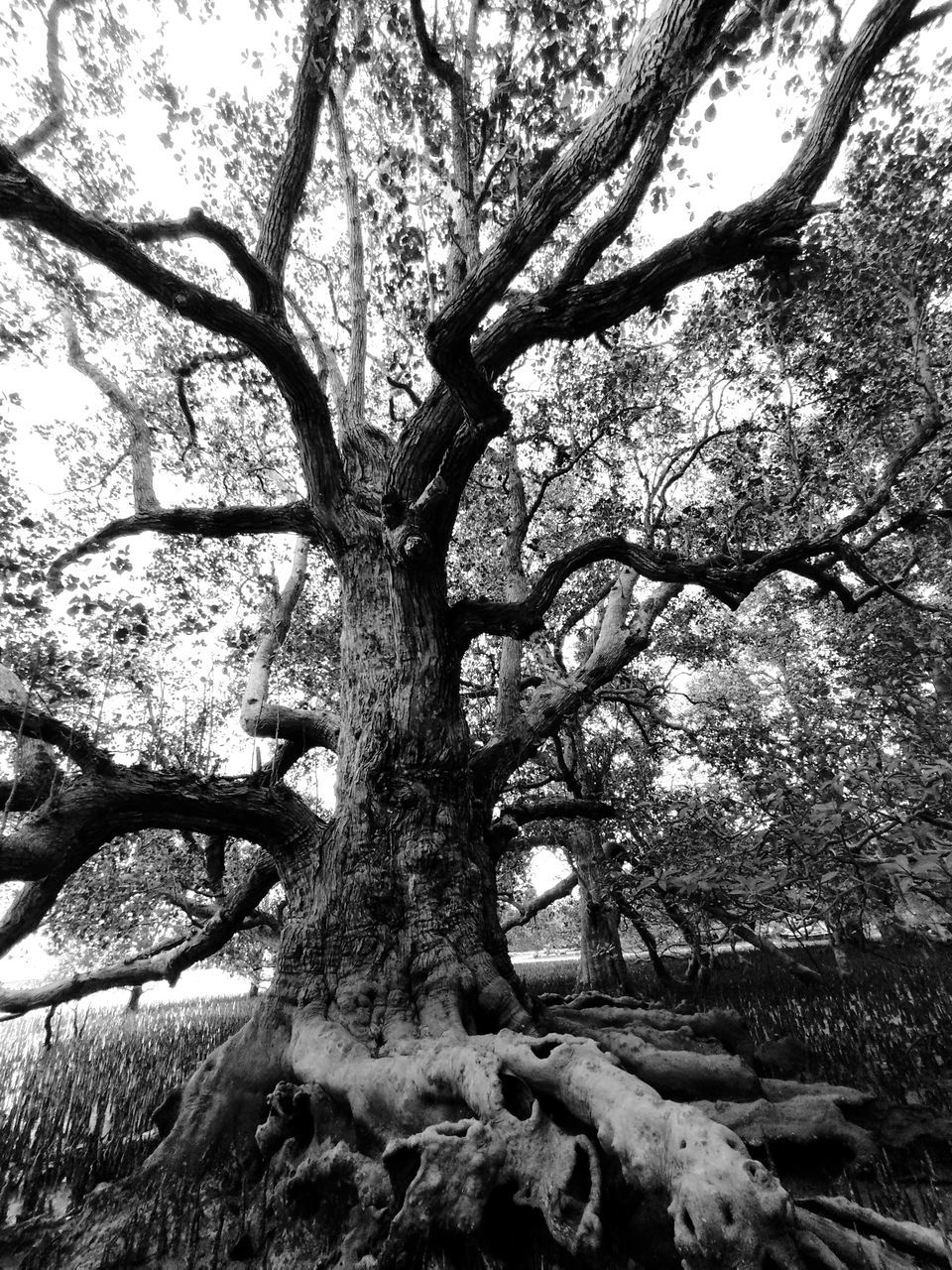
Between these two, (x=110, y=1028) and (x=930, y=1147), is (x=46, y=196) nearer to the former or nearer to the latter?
(x=930, y=1147)

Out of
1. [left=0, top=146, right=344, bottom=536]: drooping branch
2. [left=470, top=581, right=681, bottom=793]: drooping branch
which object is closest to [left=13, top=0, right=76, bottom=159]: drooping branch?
[left=0, top=146, right=344, bottom=536]: drooping branch

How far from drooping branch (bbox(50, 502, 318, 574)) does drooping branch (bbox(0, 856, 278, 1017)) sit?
334cm

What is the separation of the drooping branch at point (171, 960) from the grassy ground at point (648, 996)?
3.31 ft

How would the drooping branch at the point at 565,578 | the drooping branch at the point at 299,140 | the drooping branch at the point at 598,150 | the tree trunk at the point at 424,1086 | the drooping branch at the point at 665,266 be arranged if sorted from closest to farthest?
1. the tree trunk at the point at 424,1086
2. the drooping branch at the point at 598,150
3. the drooping branch at the point at 665,266
4. the drooping branch at the point at 299,140
5. the drooping branch at the point at 565,578

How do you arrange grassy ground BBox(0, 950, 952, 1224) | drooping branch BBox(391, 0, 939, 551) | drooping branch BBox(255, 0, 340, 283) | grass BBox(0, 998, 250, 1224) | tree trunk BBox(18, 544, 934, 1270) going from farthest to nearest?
drooping branch BBox(255, 0, 340, 283)
grass BBox(0, 998, 250, 1224)
grassy ground BBox(0, 950, 952, 1224)
drooping branch BBox(391, 0, 939, 551)
tree trunk BBox(18, 544, 934, 1270)

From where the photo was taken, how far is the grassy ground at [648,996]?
12.3 feet

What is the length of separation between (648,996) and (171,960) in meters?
7.58

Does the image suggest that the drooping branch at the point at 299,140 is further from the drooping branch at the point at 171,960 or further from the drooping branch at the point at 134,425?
the drooping branch at the point at 171,960

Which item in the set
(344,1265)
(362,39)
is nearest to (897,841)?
(344,1265)

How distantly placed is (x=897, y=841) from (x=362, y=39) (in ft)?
22.5

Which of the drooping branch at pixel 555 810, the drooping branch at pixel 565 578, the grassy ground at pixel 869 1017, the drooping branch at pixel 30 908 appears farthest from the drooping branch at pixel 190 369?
the grassy ground at pixel 869 1017

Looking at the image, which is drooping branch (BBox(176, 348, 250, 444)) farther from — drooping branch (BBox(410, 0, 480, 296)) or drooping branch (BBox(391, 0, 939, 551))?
drooping branch (BBox(391, 0, 939, 551))

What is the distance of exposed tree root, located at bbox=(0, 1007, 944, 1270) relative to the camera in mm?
1857

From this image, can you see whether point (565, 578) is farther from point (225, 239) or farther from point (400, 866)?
point (225, 239)
